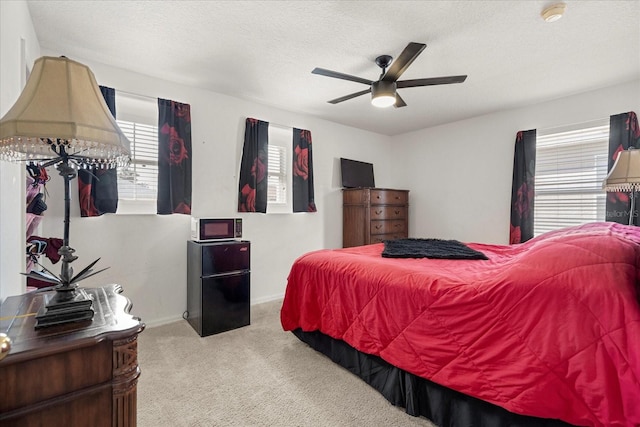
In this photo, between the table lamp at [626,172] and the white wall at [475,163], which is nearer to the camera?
the table lamp at [626,172]

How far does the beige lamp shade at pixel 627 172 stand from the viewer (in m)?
2.35

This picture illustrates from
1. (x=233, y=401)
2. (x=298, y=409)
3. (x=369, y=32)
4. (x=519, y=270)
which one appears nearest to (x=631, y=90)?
(x=369, y=32)

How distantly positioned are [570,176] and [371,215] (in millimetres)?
2433

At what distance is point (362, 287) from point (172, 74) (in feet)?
9.10

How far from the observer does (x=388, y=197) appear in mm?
4492

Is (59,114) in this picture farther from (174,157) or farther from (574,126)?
(574,126)

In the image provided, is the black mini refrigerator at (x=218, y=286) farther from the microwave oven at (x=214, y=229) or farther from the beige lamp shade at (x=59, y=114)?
the beige lamp shade at (x=59, y=114)

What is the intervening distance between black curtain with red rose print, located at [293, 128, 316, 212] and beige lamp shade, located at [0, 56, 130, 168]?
9.99 feet

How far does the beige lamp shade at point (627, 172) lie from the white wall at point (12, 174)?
13.3ft

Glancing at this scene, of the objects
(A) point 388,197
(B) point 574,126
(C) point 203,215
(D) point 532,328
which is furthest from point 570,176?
(C) point 203,215

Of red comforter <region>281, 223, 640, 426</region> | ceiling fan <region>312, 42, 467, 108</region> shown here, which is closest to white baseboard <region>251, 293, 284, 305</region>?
red comforter <region>281, 223, 640, 426</region>

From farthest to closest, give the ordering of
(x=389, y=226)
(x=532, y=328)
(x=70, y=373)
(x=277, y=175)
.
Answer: (x=389, y=226) < (x=277, y=175) < (x=532, y=328) < (x=70, y=373)

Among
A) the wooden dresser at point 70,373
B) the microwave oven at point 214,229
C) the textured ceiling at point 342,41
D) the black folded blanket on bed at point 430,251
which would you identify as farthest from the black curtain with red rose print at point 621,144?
the wooden dresser at point 70,373

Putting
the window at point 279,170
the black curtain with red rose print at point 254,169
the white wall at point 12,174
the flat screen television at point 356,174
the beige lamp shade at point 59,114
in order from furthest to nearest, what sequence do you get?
the flat screen television at point 356,174 → the window at point 279,170 → the black curtain with red rose print at point 254,169 → the white wall at point 12,174 → the beige lamp shade at point 59,114
